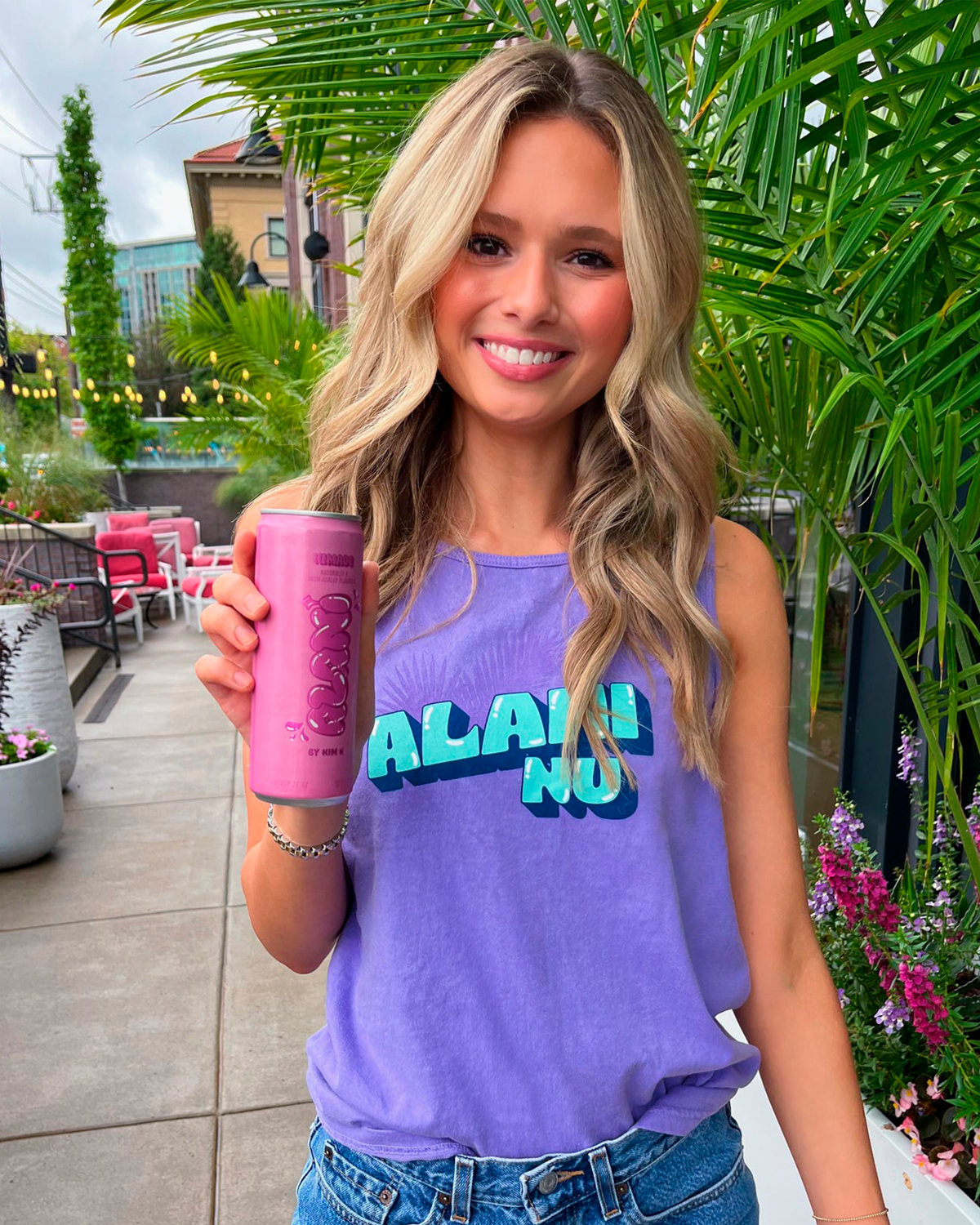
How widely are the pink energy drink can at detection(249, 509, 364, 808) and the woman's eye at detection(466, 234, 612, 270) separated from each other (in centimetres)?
40

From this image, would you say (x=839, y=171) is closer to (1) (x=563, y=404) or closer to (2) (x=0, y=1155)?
(1) (x=563, y=404)

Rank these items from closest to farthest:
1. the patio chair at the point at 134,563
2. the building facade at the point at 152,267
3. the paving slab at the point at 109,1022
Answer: the paving slab at the point at 109,1022, the patio chair at the point at 134,563, the building facade at the point at 152,267

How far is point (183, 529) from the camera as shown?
1565 cm

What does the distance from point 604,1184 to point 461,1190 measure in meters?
0.14

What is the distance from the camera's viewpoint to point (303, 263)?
95.0ft

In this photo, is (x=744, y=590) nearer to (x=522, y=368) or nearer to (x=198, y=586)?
(x=522, y=368)

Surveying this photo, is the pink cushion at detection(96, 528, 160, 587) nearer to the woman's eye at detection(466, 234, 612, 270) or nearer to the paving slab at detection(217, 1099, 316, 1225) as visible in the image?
the paving slab at detection(217, 1099, 316, 1225)

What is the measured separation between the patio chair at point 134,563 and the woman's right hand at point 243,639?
11538 mm

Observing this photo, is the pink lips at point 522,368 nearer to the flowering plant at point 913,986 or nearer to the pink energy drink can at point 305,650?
the pink energy drink can at point 305,650

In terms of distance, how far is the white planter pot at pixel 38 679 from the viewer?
5652mm

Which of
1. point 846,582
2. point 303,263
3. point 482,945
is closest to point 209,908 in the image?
point 846,582

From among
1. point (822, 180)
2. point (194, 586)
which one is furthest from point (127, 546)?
point (822, 180)

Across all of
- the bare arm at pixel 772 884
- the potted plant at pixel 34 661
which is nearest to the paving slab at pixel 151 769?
the potted plant at pixel 34 661

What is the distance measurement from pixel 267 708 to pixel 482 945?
37 cm
